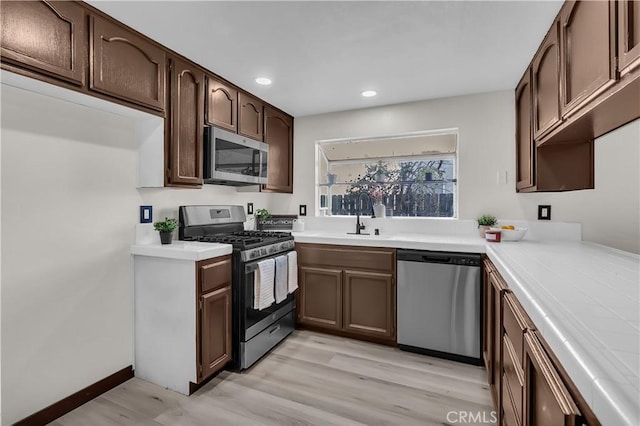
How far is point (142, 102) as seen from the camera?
1.96 meters

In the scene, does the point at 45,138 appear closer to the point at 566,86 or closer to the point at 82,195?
the point at 82,195

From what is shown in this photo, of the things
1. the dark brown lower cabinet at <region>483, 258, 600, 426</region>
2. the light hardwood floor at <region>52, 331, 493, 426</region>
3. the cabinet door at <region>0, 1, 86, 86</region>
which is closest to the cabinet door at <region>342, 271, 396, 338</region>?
the light hardwood floor at <region>52, 331, 493, 426</region>

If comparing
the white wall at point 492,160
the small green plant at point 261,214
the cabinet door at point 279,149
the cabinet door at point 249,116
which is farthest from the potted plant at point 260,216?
the cabinet door at point 249,116

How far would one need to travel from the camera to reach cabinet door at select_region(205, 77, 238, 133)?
2.48 meters

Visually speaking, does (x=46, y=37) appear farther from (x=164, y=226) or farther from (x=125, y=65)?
(x=164, y=226)

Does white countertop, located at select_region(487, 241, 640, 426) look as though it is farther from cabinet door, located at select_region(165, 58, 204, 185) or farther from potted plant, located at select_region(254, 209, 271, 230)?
potted plant, located at select_region(254, 209, 271, 230)

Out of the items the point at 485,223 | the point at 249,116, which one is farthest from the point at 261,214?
the point at 485,223

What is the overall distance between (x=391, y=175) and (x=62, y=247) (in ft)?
9.28

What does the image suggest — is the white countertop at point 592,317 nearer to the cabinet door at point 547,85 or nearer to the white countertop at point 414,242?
the white countertop at point 414,242

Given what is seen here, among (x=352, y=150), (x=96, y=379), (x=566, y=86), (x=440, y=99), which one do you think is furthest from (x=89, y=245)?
(x=440, y=99)

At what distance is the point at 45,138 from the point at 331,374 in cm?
230

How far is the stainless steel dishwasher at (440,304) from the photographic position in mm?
2340

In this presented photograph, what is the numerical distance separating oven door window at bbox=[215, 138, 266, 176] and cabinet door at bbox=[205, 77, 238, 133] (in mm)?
173

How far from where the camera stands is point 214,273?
2.10 metres
